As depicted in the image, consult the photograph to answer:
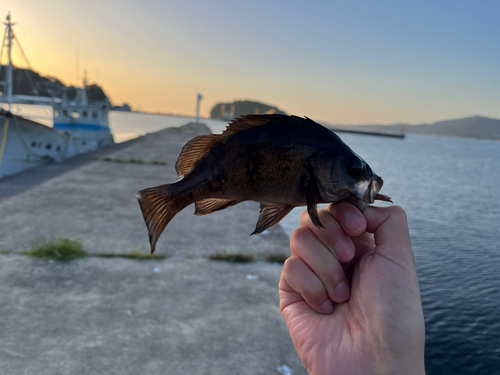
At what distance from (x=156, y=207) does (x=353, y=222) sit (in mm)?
955

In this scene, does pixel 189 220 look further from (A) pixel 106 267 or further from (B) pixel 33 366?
(B) pixel 33 366

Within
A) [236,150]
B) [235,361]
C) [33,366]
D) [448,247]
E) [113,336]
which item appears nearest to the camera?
[236,150]

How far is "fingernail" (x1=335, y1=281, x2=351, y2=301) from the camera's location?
6.47 ft

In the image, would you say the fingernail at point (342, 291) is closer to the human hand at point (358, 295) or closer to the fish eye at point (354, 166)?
the human hand at point (358, 295)

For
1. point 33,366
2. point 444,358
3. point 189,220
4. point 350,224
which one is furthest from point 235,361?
point 189,220

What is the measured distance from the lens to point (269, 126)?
4.98 feet

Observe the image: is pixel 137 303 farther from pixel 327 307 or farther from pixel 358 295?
pixel 358 295

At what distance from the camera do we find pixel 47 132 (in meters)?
19.9

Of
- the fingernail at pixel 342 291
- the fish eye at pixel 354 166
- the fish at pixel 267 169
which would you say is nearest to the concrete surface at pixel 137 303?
the fingernail at pixel 342 291

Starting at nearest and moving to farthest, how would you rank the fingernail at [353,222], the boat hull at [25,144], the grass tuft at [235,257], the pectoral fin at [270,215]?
the pectoral fin at [270,215], the fingernail at [353,222], the grass tuft at [235,257], the boat hull at [25,144]

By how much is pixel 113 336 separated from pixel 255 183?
333 cm

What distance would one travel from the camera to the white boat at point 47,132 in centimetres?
1719

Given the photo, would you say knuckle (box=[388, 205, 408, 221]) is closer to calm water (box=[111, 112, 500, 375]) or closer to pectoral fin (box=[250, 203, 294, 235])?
pectoral fin (box=[250, 203, 294, 235])

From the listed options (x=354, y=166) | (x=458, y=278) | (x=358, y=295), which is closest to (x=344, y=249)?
(x=358, y=295)
